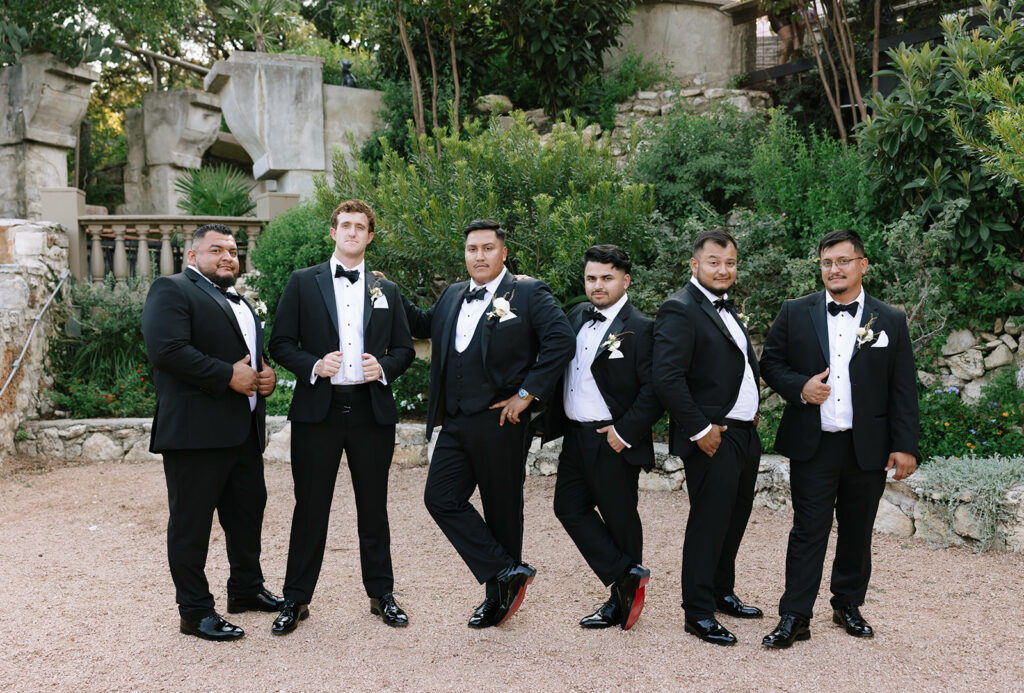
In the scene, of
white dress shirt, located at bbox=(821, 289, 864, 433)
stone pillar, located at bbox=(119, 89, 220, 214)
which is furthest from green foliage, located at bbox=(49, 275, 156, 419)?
stone pillar, located at bbox=(119, 89, 220, 214)

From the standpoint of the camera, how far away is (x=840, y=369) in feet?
12.3

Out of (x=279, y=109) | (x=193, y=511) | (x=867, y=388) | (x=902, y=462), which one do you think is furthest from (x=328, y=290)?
(x=279, y=109)

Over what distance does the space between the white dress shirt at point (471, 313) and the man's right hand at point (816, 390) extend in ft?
5.05

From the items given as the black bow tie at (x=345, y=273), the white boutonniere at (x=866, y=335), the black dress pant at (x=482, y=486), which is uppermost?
the black bow tie at (x=345, y=273)

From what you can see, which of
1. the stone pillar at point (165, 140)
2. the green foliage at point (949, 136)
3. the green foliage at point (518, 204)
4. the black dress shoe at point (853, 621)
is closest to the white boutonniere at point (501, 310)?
the black dress shoe at point (853, 621)

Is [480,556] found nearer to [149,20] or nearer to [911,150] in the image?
[911,150]

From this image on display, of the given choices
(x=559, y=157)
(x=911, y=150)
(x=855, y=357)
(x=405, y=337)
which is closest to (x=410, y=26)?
(x=559, y=157)

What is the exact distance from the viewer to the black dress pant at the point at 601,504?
382 cm

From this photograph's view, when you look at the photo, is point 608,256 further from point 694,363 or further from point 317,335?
point 317,335

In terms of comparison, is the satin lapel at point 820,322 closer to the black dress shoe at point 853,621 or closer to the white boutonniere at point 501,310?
the black dress shoe at point 853,621

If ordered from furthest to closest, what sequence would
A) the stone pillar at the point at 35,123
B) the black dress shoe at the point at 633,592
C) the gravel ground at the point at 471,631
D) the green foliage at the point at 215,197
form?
the stone pillar at the point at 35,123 → the green foliage at the point at 215,197 → the black dress shoe at the point at 633,592 → the gravel ground at the point at 471,631

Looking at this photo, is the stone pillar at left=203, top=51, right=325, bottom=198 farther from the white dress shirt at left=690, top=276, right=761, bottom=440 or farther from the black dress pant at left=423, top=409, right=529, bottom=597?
the white dress shirt at left=690, top=276, right=761, bottom=440

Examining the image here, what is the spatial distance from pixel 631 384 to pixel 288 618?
6.48ft

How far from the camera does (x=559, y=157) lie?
7102mm
